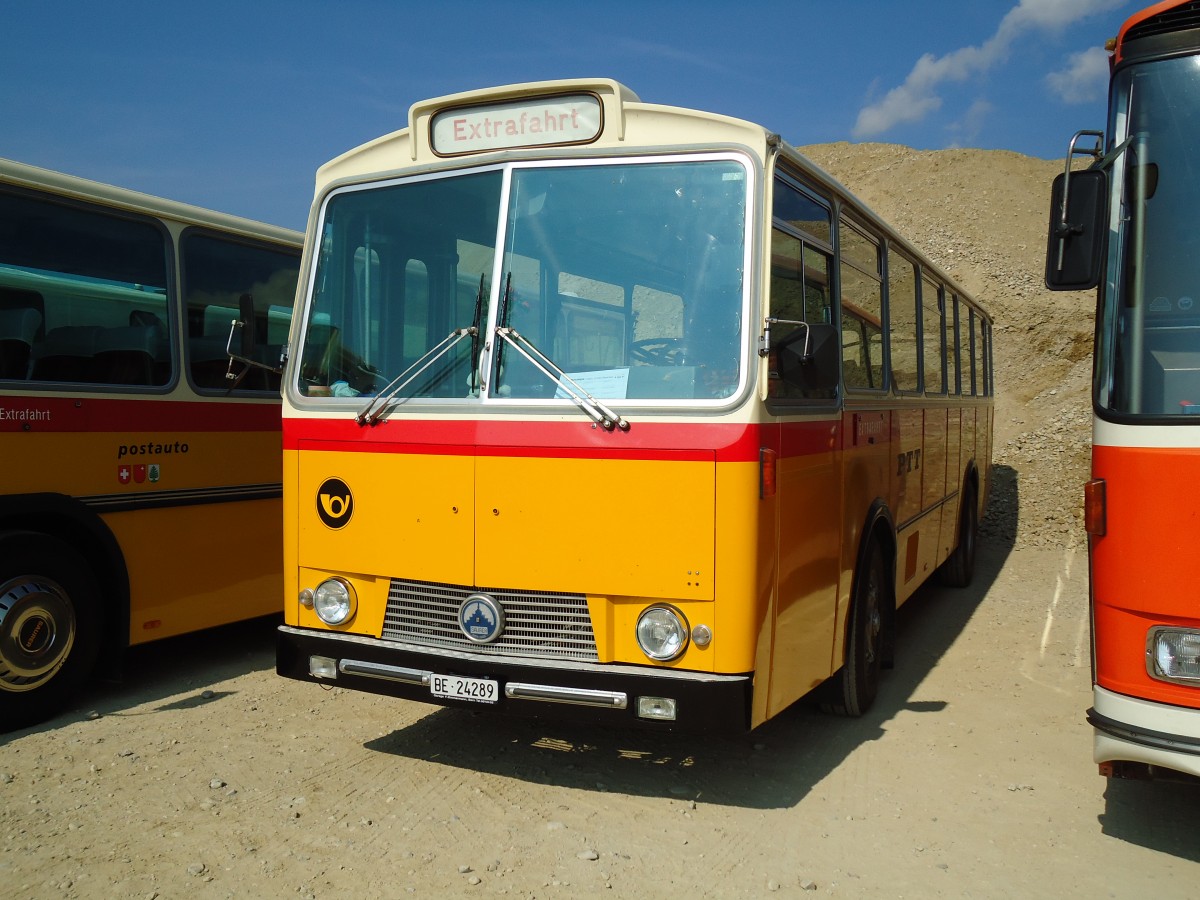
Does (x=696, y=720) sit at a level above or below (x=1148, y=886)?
above

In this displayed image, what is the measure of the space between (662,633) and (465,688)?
908 mm

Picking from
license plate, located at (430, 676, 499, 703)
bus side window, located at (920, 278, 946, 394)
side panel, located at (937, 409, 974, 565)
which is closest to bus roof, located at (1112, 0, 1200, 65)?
license plate, located at (430, 676, 499, 703)

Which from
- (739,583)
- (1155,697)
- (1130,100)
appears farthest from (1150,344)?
(739,583)

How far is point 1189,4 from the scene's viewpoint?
4.07 metres

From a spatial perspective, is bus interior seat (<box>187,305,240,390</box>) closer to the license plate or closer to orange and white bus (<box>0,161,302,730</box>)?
orange and white bus (<box>0,161,302,730</box>)

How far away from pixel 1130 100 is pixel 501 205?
2620mm

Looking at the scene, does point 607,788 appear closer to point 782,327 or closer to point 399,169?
point 782,327

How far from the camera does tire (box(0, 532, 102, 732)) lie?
18.9 feet

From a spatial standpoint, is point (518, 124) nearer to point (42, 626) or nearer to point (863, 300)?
point (863, 300)

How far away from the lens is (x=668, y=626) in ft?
14.5

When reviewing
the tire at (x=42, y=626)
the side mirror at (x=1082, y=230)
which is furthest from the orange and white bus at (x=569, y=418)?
the tire at (x=42, y=626)

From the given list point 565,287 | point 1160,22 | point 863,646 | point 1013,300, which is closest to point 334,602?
point 565,287

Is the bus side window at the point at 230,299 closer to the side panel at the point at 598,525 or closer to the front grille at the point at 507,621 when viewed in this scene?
the front grille at the point at 507,621

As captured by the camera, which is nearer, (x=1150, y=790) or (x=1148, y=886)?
(x=1148, y=886)
